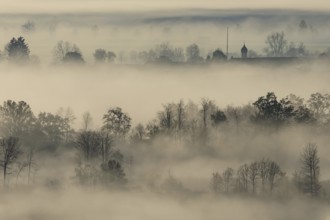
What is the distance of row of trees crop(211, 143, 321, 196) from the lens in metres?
142

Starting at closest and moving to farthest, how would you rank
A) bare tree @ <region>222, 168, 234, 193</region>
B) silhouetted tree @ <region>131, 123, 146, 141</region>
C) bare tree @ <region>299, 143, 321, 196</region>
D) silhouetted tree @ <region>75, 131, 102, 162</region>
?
bare tree @ <region>299, 143, 321, 196</region> → bare tree @ <region>222, 168, 234, 193</region> → silhouetted tree @ <region>75, 131, 102, 162</region> → silhouetted tree @ <region>131, 123, 146, 141</region>

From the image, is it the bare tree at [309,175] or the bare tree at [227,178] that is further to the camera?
the bare tree at [227,178]

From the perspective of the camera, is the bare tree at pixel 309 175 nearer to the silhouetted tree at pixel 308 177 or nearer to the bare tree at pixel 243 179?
the silhouetted tree at pixel 308 177

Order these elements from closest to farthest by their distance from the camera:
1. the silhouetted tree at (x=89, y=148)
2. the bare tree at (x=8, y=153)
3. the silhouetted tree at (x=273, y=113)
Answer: the bare tree at (x=8, y=153) < the silhouetted tree at (x=89, y=148) < the silhouetted tree at (x=273, y=113)

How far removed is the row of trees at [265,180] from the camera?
14225 cm

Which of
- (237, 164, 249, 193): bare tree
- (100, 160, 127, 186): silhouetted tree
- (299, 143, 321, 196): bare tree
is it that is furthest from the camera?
(237, 164, 249, 193): bare tree

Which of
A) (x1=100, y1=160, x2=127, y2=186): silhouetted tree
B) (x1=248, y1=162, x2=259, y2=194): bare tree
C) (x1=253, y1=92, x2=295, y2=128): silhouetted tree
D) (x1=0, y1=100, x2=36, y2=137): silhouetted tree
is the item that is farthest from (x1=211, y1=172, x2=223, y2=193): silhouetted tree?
(x1=0, y1=100, x2=36, y2=137): silhouetted tree

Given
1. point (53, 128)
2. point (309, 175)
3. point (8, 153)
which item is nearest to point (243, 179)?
point (309, 175)

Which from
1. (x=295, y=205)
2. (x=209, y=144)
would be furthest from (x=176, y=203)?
(x=209, y=144)

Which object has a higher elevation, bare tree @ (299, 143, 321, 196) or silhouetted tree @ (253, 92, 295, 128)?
silhouetted tree @ (253, 92, 295, 128)

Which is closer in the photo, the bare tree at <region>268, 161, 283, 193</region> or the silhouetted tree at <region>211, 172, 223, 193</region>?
the bare tree at <region>268, 161, 283, 193</region>

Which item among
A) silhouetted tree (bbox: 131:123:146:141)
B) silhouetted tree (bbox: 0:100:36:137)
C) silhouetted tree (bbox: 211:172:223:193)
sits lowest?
silhouetted tree (bbox: 211:172:223:193)

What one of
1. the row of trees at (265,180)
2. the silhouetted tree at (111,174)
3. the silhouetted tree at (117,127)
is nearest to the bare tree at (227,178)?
the row of trees at (265,180)

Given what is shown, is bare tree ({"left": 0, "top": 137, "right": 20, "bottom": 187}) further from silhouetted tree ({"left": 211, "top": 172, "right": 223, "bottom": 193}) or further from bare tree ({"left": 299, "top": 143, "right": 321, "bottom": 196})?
bare tree ({"left": 299, "top": 143, "right": 321, "bottom": 196})
